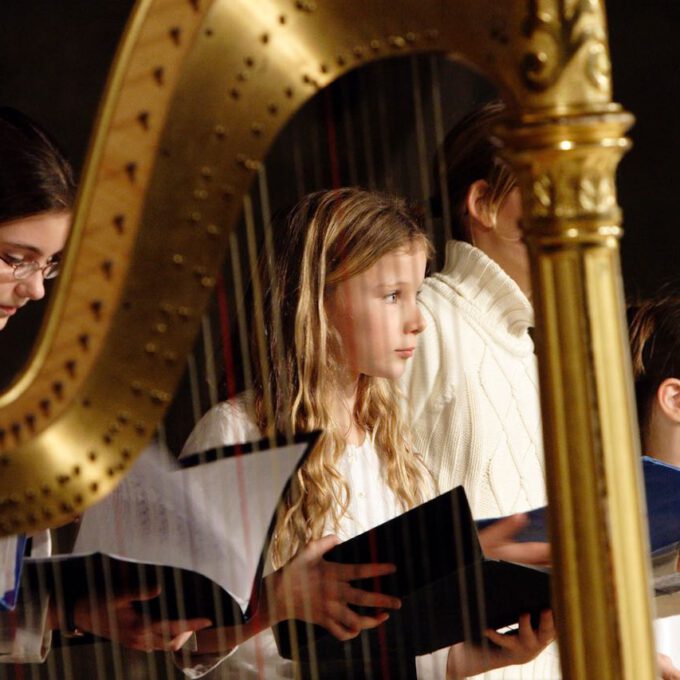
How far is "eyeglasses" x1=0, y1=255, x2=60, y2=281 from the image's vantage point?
1.52m

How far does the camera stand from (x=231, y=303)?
241 cm

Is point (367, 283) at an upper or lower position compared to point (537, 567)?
upper

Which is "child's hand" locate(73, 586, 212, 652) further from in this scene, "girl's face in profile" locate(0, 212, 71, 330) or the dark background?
the dark background

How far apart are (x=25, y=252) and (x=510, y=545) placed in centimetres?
63

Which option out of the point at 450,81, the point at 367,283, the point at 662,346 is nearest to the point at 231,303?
the point at 450,81

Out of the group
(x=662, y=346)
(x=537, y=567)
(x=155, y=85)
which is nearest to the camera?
(x=155, y=85)

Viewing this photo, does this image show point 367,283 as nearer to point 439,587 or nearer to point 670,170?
point 439,587

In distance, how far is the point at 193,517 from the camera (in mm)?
1084

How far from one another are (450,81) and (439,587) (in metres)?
1.38

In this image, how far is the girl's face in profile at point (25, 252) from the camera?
1522mm

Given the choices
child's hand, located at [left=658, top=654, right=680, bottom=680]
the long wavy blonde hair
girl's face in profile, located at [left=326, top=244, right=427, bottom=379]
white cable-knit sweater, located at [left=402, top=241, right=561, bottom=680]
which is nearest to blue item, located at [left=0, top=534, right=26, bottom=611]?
the long wavy blonde hair

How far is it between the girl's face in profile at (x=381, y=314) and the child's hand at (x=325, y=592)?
0.27 meters

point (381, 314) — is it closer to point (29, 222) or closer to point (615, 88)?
point (29, 222)

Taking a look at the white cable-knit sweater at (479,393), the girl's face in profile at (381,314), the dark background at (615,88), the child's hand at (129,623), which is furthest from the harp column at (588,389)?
the dark background at (615,88)
